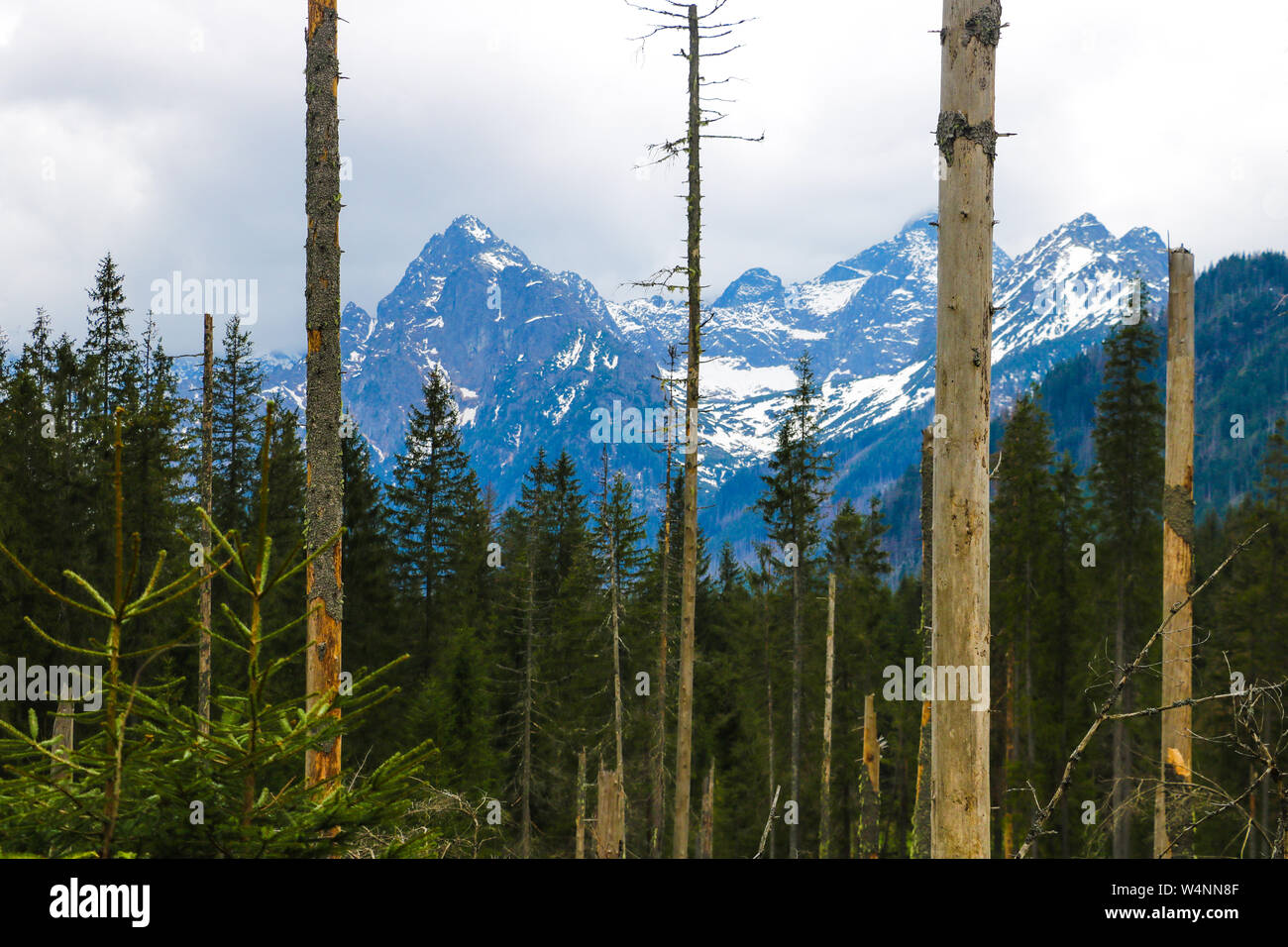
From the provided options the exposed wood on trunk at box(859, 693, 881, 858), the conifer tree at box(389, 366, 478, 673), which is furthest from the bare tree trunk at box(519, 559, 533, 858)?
the exposed wood on trunk at box(859, 693, 881, 858)

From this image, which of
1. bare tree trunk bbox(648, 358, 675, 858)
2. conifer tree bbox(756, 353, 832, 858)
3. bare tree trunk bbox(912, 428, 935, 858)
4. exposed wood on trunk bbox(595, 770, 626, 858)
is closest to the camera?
exposed wood on trunk bbox(595, 770, 626, 858)

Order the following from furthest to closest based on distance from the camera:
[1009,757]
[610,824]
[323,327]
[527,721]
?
[1009,757], [527,721], [610,824], [323,327]

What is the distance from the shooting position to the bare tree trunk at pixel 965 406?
4852 mm

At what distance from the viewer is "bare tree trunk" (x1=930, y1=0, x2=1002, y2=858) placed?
4852 mm

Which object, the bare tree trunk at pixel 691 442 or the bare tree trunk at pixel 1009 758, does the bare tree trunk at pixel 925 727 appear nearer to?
the bare tree trunk at pixel 691 442

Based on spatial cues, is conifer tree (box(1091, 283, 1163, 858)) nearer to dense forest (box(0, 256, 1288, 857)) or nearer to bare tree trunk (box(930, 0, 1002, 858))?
dense forest (box(0, 256, 1288, 857))

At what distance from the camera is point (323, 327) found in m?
7.95

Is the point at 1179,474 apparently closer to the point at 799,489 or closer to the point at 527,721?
the point at 799,489

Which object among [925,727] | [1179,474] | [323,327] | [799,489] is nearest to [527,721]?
[799,489]

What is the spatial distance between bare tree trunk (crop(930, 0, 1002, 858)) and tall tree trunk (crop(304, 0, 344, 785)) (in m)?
5.47

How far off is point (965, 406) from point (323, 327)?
6030 millimetres

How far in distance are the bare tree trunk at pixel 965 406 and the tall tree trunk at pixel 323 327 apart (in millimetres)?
5469

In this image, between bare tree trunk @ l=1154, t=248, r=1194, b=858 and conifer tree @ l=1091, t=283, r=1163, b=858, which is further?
conifer tree @ l=1091, t=283, r=1163, b=858
